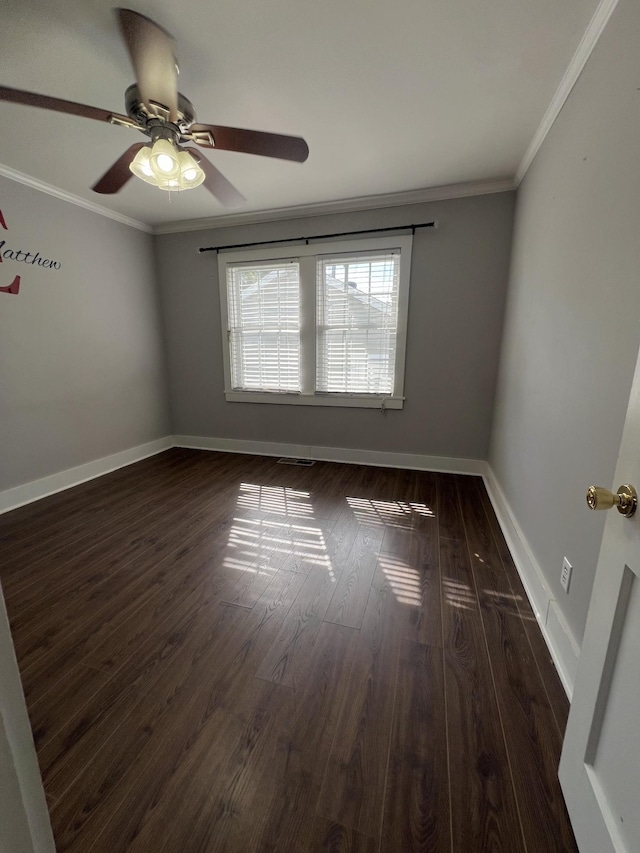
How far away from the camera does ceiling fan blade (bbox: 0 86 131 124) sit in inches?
54.1

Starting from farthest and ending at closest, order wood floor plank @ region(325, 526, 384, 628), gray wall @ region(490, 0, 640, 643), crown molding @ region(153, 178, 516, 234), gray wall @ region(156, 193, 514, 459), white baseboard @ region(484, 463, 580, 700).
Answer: gray wall @ region(156, 193, 514, 459)
crown molding @ region(153, 178, 516, 234)
wood floor plank @ region(325, 526, 384, 628)
white baseboard @ region(484, 463, 580, 700)
gray wall @ region(490, 0, 640, 643)

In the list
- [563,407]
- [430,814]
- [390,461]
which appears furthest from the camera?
[390,461]

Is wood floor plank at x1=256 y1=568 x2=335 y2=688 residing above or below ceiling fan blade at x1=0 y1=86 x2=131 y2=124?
below

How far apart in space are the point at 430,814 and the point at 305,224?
4064 mm

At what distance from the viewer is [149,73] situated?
1438mm

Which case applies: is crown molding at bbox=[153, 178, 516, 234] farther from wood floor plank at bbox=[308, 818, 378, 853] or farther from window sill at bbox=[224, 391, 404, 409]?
wood floor plank at bbox=[308, 818, 378, 853]

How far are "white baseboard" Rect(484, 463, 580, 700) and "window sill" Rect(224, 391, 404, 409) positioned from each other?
1466mm

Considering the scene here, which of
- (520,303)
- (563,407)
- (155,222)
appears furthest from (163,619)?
(155,222)

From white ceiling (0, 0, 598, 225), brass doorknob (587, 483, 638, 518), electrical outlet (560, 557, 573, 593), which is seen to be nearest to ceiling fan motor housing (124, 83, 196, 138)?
white ceiling (0, 0, 598, 225)

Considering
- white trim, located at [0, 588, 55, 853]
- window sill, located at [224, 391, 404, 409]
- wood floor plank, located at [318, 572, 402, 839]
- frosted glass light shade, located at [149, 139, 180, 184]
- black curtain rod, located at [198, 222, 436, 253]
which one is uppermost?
black curtain rod, located at [198, 222, 436, 253]

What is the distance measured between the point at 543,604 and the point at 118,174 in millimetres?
3200

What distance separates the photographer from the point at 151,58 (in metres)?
1.42

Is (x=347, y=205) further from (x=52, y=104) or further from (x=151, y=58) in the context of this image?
(x=52, y=104)

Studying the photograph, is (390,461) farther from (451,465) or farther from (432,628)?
(432,628)
